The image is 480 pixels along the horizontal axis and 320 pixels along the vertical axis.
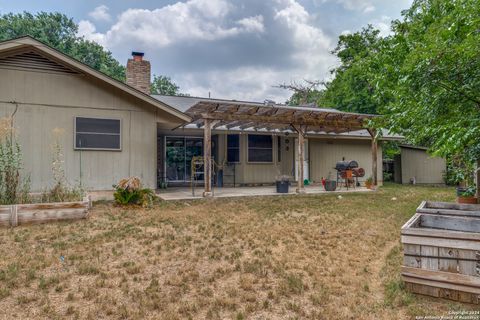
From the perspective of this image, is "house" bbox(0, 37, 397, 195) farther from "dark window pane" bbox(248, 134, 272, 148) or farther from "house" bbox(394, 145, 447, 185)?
"house" bbox(394, 145, 447, 185)

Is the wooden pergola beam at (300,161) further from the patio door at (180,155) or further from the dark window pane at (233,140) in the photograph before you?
the patio door at (180,155)

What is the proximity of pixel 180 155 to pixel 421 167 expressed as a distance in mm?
11804

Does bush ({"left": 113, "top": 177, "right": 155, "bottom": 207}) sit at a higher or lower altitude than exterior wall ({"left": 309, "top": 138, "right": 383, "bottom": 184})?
lower

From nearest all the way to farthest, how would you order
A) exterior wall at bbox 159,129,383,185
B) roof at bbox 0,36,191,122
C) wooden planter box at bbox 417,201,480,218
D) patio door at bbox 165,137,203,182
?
wooden planter box at bbox 417,201,480,218 < roof at bbox 0,36,191,122 < exterior wall at bbox 159,129,383,185 < patio door at bbox 165,137,203,182

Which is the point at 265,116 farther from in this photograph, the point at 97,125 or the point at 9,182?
the point at 9,182

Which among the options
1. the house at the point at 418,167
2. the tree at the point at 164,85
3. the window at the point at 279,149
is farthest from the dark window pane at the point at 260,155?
the tree at the point at 164,85

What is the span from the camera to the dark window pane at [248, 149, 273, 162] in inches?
482

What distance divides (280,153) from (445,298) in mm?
10335

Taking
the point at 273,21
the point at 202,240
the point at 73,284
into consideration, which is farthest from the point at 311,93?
the point at 73,284

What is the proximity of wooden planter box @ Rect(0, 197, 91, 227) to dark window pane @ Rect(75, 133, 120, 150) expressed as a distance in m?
2.47

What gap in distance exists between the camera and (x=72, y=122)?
7.58 metres

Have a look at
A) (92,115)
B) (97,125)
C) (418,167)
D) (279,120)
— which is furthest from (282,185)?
(418,167)

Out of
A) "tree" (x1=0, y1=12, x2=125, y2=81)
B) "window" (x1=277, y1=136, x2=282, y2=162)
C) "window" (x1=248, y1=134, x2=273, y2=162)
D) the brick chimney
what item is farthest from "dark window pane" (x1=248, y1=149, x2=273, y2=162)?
"tree" (x1=0, y1=12, x2=125, y2=81)

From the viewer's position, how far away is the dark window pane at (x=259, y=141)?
40.1 ft
